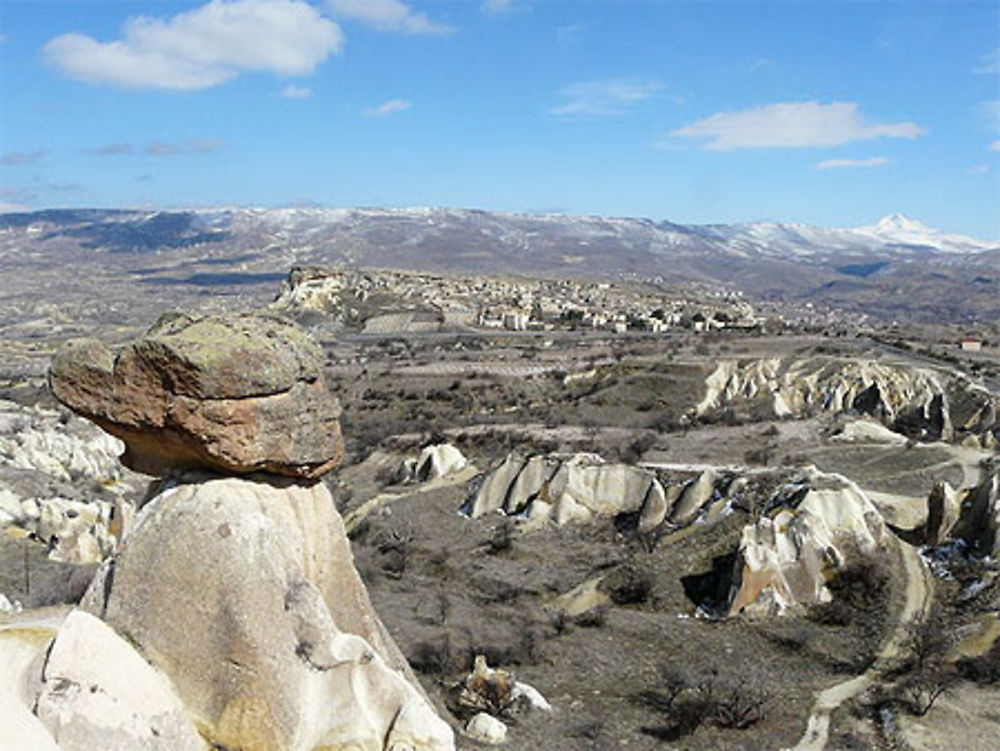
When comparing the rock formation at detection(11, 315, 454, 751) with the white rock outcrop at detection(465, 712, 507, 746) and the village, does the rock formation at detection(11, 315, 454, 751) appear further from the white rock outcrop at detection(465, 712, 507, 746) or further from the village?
the village

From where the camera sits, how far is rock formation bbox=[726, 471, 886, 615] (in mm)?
15453

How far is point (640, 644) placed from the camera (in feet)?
46.5

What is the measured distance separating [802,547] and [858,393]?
28884mm

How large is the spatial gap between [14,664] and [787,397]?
136 ft

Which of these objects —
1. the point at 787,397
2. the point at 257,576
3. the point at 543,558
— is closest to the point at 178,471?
the point at 257,576

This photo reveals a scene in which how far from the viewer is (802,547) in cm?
1611

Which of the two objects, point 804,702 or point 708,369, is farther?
point 708,369

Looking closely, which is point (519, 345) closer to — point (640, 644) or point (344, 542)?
point (640, 644)

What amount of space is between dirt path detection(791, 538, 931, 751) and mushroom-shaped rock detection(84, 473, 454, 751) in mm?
5978

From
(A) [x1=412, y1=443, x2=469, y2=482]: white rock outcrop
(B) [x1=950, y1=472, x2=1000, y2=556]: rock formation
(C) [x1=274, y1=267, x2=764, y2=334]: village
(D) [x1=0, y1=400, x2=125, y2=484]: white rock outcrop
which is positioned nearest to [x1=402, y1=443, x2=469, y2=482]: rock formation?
(A) [x1=412, y1=443, x2=469, y2=482]: white rock outcrop

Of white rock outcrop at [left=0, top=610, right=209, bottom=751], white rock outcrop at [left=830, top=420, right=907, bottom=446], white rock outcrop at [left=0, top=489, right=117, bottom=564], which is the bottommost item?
white rock outcrop at [left=0, top=489, right=117, bottom=564]

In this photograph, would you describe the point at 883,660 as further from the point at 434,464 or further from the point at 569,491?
the point at 434,464

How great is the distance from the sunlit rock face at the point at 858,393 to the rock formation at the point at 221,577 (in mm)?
31031

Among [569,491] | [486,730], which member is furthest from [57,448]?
[486,730]
